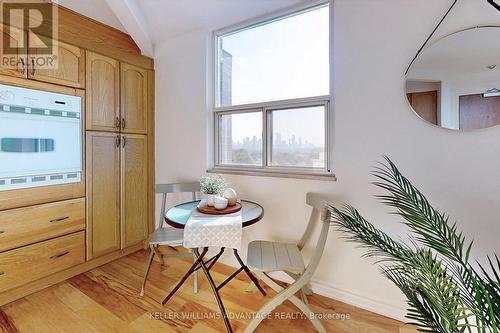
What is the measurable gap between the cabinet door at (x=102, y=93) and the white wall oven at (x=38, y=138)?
12 cm

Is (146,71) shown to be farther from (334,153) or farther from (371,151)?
(371,151)

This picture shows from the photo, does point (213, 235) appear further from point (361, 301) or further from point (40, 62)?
point (40, 62)

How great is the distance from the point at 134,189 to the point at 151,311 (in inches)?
52.2

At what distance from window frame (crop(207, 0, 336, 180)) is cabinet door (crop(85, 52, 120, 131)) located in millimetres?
968

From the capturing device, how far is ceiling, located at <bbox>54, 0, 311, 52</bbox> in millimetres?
2004

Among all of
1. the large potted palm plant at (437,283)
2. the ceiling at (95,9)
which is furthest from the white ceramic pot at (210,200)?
the ceiling at (95,9)

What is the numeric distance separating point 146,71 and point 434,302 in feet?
10.0

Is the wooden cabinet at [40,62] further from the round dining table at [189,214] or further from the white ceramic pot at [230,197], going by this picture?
the white ceramic pot at [230,197]

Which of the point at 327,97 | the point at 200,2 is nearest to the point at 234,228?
the point at 327,97

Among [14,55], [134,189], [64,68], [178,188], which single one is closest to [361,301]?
[178,188]

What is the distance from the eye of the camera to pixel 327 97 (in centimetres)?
187

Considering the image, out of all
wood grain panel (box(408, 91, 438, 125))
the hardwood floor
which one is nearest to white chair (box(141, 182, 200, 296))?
the hardwood floor

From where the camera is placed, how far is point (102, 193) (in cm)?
229

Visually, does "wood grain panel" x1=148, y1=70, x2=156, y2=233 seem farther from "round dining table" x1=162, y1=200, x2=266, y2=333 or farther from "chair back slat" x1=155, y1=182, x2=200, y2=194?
"round dining table" x1=162, y1=200, x2=266, y2=333
